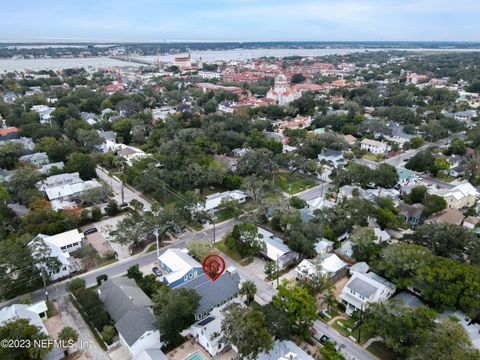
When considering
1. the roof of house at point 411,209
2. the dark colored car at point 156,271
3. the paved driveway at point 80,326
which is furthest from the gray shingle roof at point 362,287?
the paved driveway at point 80,326

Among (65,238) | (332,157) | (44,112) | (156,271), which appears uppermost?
(44,112)

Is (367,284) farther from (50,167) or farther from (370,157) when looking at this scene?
(50,167)

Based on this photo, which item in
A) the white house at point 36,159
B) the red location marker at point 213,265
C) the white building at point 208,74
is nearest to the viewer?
the red location marker at point 213,265

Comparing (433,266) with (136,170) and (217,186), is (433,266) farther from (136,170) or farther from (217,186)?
(136,170)

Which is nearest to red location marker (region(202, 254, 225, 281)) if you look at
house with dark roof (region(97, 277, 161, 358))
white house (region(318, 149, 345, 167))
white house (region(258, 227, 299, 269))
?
white house (region(258, 227, 299, 269))

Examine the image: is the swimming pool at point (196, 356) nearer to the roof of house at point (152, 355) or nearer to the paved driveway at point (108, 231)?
the roof of house at point (152, 355)

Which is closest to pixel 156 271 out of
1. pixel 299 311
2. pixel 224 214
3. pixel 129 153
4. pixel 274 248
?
pixel 274 248

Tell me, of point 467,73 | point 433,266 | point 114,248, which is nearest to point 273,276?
point 433,266
